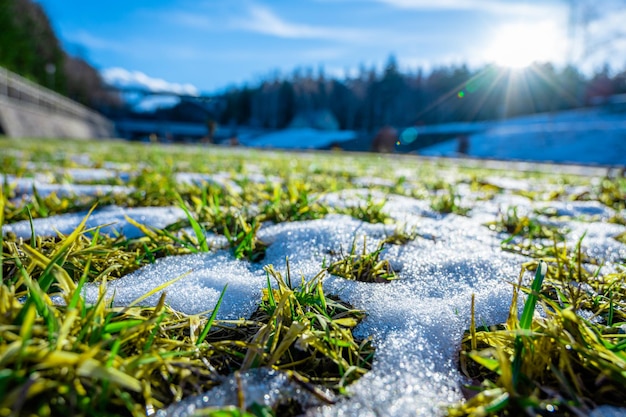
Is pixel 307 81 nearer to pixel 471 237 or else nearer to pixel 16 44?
pixel 16 44

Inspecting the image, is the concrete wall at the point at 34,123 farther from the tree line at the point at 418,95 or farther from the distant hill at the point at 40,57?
the tree line at the point at 418,95

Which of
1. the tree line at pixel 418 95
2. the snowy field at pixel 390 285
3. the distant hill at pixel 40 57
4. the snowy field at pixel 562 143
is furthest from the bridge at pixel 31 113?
the tree line at pixel 418 95

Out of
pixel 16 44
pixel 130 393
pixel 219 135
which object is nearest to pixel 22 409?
pixel 130 393

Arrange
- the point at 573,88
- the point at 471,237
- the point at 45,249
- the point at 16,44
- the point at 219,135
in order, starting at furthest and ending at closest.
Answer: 1. the point at 219,135
2. the point at 573,88
3. the point at 16,44
4. the point at 471,237
5. the point at 45,249

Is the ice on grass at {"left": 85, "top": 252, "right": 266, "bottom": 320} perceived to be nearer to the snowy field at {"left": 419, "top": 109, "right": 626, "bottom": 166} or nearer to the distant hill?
the snowy field at {"left": 419, "top": 109, "right": 626, "bottom": 166}

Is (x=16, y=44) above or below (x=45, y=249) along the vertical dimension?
above

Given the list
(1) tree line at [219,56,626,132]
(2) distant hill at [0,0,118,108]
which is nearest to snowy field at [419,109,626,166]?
(1) tree line at [219,56,626,132]

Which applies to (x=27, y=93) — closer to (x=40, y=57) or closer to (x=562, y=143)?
(x=40, y=57)

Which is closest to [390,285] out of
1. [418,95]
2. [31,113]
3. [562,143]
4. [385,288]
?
[385,288]

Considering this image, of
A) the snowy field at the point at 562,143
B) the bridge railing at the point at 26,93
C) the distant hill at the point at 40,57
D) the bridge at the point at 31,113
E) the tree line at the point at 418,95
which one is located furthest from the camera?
the tree line at the point at 418,95
